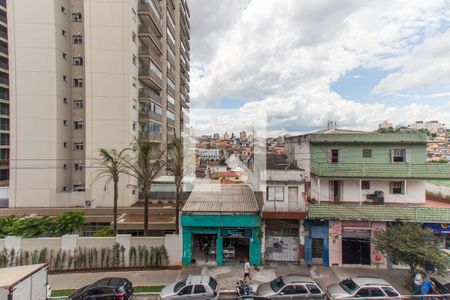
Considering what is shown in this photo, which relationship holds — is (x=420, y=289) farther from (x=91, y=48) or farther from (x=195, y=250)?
(x=91, y=48)

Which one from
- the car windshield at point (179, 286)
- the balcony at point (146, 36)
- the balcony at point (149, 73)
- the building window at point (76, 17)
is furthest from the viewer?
the balcony at point (149, 73)

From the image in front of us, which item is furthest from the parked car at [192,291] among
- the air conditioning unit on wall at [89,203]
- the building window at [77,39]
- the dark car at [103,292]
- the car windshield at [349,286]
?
the building window at [77,39]

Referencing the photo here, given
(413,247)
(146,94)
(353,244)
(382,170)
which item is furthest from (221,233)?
(146,94)

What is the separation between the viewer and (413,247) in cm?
1202

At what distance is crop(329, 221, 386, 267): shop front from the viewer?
15.0 metres

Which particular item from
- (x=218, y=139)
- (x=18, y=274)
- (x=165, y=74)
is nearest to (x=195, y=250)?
(x=18, y=274)

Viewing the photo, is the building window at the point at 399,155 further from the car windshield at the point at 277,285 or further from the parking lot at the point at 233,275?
the car windshield at the point at 277,285

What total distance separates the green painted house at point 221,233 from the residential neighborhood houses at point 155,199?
0.10m

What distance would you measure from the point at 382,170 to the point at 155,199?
803 inches

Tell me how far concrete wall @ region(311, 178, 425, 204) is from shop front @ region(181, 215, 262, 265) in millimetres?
5712

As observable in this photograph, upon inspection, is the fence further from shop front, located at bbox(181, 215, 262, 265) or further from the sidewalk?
shop front, located at bbox(181, 215, 262, 265)

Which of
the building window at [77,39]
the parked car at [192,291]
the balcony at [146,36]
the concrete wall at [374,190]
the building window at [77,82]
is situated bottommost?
the parked car at [192,291]

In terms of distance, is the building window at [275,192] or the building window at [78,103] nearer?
the building window at [275,192]

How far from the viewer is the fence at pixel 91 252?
14000 millimetres
